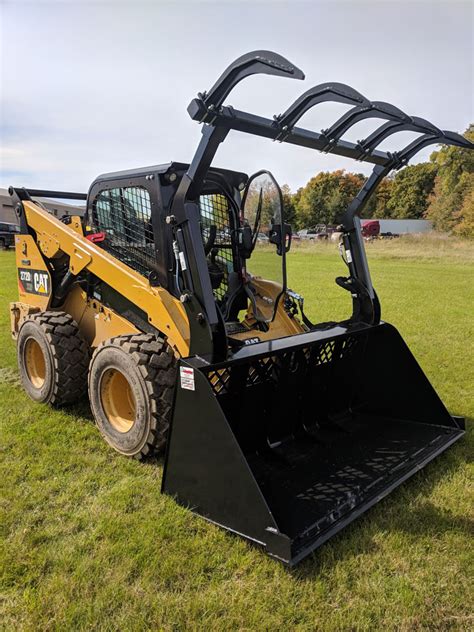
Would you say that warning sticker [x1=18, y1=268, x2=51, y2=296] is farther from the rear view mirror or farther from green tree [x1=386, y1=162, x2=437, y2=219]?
green tree [x1=386, y1=162, x2=437, y2=219]

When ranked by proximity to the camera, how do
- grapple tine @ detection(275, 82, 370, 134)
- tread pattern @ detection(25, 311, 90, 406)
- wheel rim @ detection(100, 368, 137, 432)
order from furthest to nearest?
tread pattern @ detection(25, 311, 90, 406) < wheel rim @ detection(100, 368, 137, 432) < grapple tine @ detection(275, 82, 370, 134)

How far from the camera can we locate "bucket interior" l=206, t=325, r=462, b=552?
3160mm

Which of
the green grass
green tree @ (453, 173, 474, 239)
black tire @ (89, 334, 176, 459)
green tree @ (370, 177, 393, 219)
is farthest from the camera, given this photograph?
green tree @ (370, 177, 393, 219)

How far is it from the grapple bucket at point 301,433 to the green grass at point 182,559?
13 centimetres

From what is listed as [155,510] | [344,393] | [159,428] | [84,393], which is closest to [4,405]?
[84,393]

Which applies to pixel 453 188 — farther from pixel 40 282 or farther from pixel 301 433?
pixel 301 433

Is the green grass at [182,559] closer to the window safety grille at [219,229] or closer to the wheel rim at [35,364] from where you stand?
the wheel rim at [35,364]

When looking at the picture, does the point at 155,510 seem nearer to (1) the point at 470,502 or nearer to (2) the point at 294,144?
(1) the point at 470,502

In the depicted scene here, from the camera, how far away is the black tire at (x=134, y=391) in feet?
11.7

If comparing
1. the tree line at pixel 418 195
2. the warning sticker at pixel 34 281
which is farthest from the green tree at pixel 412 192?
the warning sticker at pixel 34 281

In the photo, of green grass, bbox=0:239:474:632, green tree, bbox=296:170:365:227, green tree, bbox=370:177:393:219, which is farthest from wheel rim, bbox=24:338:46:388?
green tree, bbox=370:177:393:219

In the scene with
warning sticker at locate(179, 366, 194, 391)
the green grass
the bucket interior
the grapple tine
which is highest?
the grapple tine

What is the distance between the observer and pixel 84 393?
16.1ft

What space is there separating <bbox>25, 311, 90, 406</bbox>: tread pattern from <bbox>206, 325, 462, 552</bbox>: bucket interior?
1.59 metres
